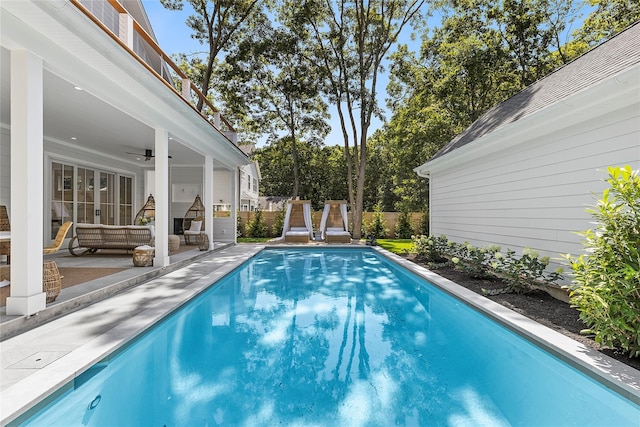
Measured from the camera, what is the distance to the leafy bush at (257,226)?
55.6ft

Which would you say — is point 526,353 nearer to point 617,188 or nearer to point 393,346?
point 393,346

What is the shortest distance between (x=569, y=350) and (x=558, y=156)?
3.34 metres

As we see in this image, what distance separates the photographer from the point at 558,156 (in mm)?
5117

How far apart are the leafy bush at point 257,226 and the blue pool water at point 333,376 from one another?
1201 cm

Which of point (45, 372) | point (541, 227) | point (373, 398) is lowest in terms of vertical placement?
point (373, 398)

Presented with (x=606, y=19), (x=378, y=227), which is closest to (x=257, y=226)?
(x=378, y=227)

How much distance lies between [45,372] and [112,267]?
4.55m

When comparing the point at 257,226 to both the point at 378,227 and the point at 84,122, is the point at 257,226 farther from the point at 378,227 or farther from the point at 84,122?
the point at 84,122

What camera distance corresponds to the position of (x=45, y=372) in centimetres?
256

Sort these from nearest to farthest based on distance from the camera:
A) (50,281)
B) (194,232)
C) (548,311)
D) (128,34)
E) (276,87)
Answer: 1. (50,281)
2. (548,311)
3. (128,34)
4. (194,232)
5. (276,87)

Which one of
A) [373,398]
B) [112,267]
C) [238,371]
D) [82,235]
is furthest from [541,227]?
[82,235]

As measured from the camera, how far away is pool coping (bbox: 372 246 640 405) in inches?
100.0

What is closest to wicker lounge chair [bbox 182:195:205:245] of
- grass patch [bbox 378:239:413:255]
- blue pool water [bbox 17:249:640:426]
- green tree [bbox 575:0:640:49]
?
grass patch [bbox 378:239:413:255]

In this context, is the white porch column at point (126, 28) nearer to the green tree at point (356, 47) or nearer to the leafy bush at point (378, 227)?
the green tree at point (356, 47)
